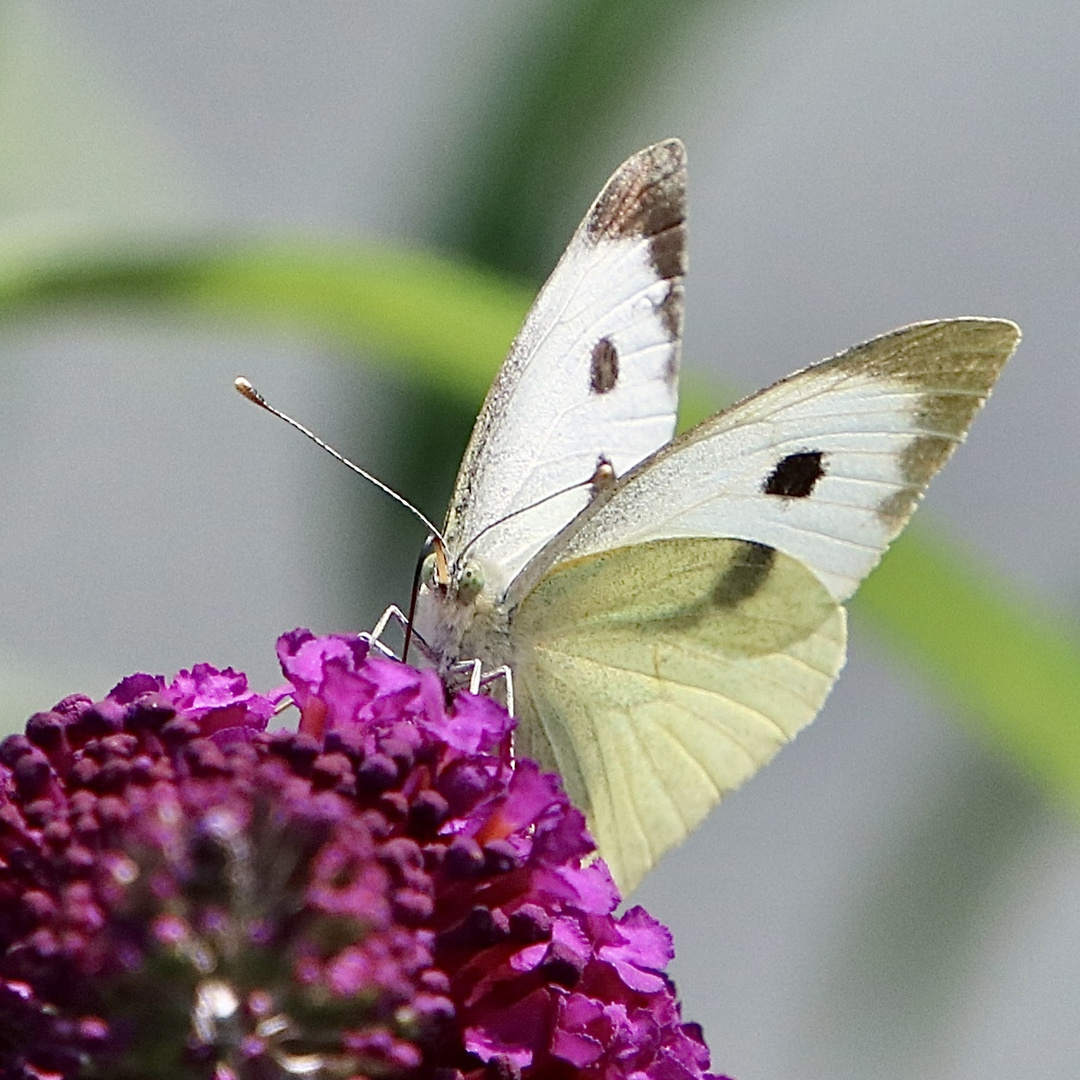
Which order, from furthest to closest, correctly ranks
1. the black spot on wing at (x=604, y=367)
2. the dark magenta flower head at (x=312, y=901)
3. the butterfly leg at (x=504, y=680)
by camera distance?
the black spot on wing at (x=604, y=367) → the butterfly leg at (x=504, y=680) → the dark magenta flower head at (x=312, y=901)

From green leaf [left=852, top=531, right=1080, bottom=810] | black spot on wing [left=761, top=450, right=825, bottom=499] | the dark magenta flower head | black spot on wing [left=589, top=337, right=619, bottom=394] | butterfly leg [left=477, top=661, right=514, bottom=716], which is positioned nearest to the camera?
the dark magenta flower head

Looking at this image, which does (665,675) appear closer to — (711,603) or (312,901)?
(711,603)

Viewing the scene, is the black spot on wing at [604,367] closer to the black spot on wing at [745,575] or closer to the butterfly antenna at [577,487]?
the butterfly antenna at [577,487]

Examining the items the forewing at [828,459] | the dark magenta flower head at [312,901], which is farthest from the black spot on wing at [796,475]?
the dark magenta flower head at [312,901]

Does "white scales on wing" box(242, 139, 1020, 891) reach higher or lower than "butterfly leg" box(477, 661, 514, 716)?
higher

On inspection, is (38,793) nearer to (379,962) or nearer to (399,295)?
(379,962)

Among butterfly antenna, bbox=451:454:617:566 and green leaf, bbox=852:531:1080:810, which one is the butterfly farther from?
green leaf, bbox=852:531:1080:810

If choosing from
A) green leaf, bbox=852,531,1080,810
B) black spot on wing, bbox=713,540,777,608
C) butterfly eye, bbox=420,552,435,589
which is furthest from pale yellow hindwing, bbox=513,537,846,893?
green leaf, bbox=852,531,1080,810
